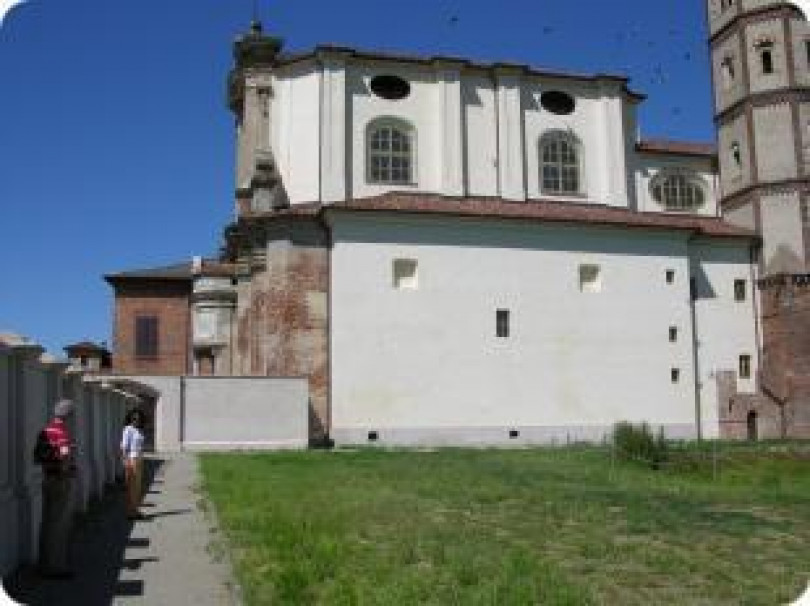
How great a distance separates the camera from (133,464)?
46.7ft

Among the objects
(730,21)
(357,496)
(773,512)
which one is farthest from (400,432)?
(730,21)

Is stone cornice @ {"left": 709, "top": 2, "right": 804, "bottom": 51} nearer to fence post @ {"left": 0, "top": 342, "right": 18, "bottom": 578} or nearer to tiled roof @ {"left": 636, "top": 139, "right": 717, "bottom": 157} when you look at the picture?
tiled roof @ {"left": 636, "top": 139, "right": 717, "bottom": 157}

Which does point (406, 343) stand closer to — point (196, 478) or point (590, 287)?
point (590, 287)

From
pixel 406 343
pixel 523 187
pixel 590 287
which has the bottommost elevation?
pixel 406 343

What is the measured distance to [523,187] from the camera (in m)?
40.0

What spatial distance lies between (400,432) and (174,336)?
59.8ft

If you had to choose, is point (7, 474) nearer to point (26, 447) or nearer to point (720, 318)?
point (26, 447)

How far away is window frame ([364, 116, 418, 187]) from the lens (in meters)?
38.5

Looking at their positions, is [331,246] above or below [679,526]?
above

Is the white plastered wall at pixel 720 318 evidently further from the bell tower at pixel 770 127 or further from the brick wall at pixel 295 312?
the brick wall at pixel 295 312

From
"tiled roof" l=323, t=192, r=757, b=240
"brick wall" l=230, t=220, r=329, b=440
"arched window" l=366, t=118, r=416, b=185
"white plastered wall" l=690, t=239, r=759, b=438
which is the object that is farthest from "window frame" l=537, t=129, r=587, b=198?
"brick wall" l=230, t=220, r=329, b=440

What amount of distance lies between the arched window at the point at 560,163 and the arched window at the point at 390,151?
19.8ft

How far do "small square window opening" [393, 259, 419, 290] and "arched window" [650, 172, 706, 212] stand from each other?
14.5 m

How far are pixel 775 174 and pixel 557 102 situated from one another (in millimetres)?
10088
